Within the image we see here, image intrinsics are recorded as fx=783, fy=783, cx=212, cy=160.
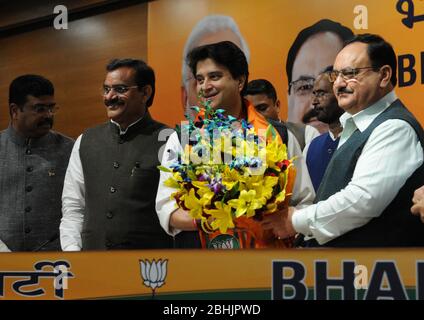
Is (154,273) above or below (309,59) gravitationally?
below

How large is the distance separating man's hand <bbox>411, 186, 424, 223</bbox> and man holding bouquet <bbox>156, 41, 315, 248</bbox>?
488 mm

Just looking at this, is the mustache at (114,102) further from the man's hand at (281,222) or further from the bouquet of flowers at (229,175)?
the man's hand at (281,222)

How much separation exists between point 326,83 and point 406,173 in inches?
24.9

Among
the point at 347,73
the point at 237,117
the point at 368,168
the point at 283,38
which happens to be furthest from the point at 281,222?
the point at 283,38

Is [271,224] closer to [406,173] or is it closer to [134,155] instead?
[406,173]

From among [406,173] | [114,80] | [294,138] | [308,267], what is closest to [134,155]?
[114,80]

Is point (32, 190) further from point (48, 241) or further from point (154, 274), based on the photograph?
point (154, 274)

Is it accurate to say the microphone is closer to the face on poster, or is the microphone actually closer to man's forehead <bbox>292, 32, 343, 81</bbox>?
the face on poster

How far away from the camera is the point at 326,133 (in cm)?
341

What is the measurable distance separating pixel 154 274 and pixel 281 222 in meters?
0.62

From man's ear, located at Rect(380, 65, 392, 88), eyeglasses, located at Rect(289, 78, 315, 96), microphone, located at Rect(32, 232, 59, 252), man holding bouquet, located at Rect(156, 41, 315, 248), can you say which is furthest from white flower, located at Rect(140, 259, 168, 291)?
man's ear, located at Rect(380, 65, 392, 88)

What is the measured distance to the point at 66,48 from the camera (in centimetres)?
411

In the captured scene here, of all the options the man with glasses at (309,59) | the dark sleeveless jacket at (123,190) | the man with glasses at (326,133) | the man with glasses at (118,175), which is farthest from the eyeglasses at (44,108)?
the man with glasses at (326,133)

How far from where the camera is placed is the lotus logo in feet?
11.0
